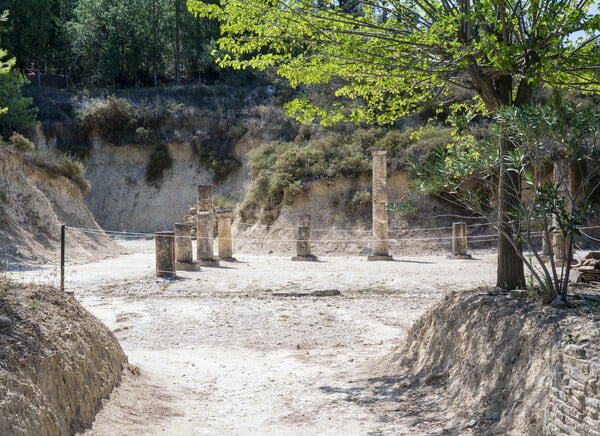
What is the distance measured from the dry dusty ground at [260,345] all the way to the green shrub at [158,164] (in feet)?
68.9

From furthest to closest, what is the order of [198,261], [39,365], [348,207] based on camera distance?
[348,207], [198,261], [39,365]

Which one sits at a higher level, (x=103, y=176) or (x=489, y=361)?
(x=103, y=176)

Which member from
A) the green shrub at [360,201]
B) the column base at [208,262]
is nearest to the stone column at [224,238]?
the column base at [208,262]

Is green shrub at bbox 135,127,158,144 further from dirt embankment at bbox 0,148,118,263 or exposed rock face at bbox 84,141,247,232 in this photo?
dirt embankment at bbox 0,148,118,263

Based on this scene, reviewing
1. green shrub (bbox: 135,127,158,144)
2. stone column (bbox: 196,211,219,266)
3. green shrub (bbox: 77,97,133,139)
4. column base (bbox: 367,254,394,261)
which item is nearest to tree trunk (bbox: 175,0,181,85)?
green shrub (bbox: 77,97,133,139)

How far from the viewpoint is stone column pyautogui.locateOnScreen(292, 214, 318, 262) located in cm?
2258

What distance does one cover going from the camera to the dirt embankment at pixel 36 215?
1973cm

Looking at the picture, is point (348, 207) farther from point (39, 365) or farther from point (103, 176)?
point (39, 365)

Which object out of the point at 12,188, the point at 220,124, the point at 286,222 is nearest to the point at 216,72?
the point at 220,124

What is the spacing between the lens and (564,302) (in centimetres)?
589

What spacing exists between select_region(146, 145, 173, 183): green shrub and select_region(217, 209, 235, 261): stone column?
656 inches

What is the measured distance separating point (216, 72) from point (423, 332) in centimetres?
4212

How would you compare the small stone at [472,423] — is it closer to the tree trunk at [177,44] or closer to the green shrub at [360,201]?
the green shrub at [360,201]

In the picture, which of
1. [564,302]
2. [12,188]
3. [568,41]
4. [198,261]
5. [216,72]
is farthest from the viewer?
[216,72]
